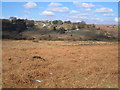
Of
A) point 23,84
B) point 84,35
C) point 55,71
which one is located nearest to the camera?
point 23,84

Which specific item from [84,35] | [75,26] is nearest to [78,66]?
[84,35]

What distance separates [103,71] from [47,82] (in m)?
2.25

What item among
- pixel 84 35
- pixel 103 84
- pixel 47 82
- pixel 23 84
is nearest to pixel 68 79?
pixel 47 82

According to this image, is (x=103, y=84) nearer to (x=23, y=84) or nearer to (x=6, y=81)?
(x=23, y=84)

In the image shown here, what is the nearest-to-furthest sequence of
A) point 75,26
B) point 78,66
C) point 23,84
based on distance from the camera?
1. point 23,84
2. point 78,66
3. point 75,26

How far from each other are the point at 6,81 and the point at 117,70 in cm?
378

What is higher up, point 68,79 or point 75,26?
point 75,26

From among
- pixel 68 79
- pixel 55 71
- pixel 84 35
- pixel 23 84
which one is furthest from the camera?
pixel 84 35

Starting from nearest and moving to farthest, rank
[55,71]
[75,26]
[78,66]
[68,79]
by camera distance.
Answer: [68,79]
[55,71]
[78,66]
[75,26]

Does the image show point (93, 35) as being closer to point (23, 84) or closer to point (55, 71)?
point (55, 71)

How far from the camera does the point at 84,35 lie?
24125 millimetres

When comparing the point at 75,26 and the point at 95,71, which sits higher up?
the point at 75,26

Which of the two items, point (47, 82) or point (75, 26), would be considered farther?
point (75, 26)

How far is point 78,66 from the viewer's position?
683 cm
